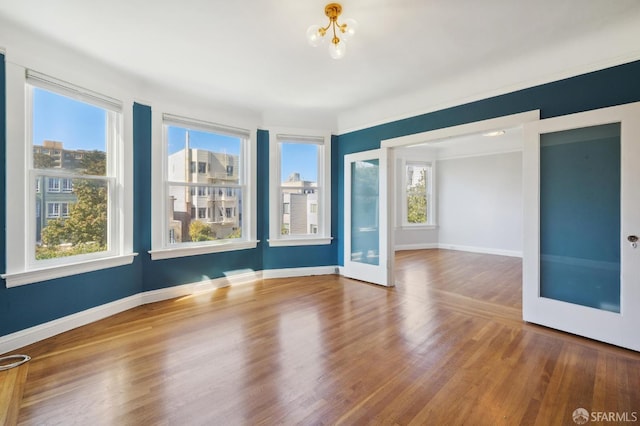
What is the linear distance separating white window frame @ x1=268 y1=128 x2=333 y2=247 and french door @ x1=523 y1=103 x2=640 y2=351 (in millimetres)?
2881

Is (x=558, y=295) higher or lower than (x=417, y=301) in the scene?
higher

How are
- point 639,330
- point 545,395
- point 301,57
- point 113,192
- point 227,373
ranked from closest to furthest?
point 545,395 → point 227,373 → point 639,330 → point 301,57 → point 113,192

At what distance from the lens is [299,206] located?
200 inches

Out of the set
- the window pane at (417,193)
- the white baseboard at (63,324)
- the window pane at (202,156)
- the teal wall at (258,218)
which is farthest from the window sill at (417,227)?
the white baseboard at (63,324)

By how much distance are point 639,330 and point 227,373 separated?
337 cm

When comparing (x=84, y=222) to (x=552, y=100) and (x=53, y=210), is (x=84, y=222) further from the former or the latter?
(x=552, y=100)

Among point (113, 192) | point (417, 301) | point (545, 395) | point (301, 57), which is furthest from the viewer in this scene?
point (417, 301)

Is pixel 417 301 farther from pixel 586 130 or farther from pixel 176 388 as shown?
pixel 176 388

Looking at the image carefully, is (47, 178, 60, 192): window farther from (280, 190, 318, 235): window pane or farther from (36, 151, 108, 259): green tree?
(280, 190, 318, 235): window pane

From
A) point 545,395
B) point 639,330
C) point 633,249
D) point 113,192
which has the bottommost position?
point 545,395

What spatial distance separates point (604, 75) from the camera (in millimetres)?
2652

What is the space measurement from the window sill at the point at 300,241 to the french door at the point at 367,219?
39 centimetres

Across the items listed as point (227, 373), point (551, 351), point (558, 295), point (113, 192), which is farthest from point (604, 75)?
point (113, 192)

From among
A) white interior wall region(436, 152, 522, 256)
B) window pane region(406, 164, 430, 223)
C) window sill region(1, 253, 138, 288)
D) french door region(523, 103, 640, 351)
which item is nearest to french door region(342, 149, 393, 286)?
french door region(523, 103, 640, 351)
